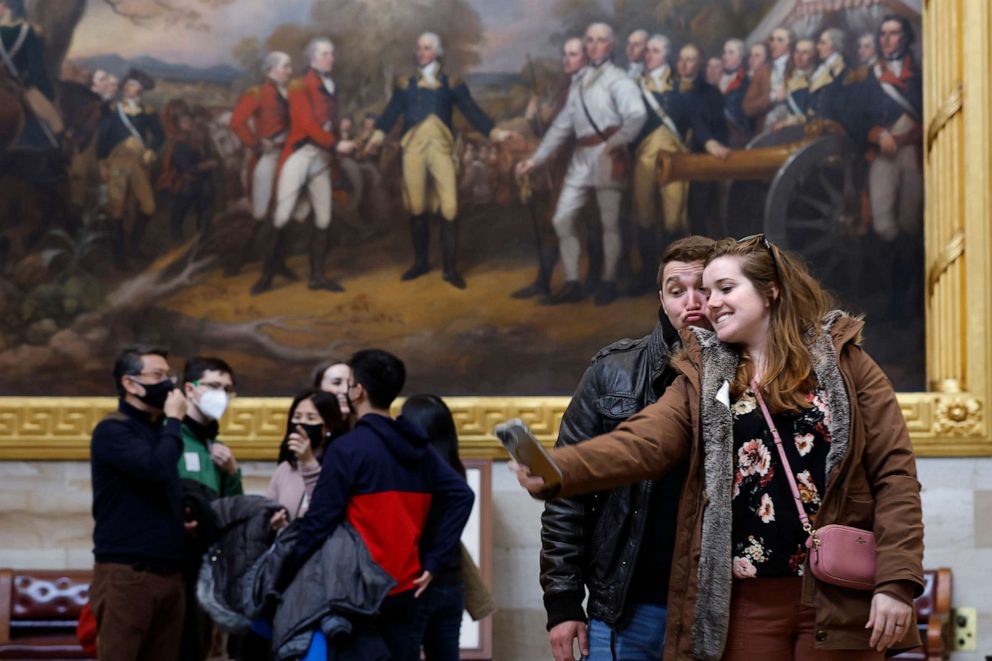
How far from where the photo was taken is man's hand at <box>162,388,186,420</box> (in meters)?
6.52

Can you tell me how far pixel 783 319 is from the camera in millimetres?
3500

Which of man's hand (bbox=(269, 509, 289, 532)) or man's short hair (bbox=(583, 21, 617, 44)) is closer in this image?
man's hand (bbox=(269, 509, 289, 532))

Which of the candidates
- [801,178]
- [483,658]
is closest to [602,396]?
[483,658]

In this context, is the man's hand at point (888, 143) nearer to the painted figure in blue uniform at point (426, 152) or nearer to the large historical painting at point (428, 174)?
the large historical painting at point (428, 174)

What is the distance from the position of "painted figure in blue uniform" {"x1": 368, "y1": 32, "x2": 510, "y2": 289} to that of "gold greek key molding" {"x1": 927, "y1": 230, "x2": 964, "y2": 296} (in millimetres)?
2883

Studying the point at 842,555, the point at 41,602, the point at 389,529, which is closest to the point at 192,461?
the point at 389,529

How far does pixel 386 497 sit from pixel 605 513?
2.02m

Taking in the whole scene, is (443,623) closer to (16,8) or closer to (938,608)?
(938,608)

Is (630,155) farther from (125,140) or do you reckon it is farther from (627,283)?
(125,140)

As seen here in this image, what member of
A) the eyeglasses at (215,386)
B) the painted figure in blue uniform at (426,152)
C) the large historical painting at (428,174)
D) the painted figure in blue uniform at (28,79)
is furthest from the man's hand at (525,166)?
the painted figure in blue uniform at (28,79)

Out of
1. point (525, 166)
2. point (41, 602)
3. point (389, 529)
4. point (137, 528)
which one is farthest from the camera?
point (525, 166)

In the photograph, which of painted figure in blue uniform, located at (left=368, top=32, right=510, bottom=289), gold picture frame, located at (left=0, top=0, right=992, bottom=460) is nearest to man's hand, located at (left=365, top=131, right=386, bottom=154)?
painted figure in blue uniform, located at (left=368, top=32, right=510, bottom=289)

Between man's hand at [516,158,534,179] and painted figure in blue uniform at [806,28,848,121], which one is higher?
painted figure in blue uniform at [806,28,848,121]

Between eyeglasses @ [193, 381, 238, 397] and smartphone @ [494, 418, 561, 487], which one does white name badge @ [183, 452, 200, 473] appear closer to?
eyeglasses @ [193, 381, 238, 397]
